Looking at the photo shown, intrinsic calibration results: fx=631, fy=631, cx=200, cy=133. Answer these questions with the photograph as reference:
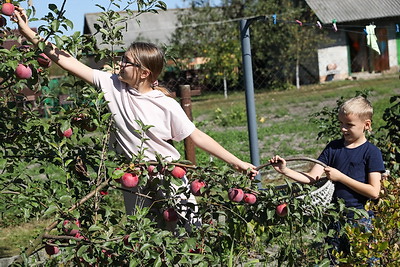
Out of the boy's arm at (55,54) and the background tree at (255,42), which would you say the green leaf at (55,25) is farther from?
the background tree at (255,42)

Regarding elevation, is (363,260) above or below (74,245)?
below

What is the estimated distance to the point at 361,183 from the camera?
125 inches

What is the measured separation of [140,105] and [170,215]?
0.53 metres

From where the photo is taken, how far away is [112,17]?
2984 mm

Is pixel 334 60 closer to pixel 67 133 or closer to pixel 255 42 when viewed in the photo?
pixel 255 42

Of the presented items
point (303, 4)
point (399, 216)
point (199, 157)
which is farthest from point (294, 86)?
point (399, 216)

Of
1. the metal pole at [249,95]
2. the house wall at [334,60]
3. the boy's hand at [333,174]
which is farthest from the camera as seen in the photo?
the house wall at [334,60]

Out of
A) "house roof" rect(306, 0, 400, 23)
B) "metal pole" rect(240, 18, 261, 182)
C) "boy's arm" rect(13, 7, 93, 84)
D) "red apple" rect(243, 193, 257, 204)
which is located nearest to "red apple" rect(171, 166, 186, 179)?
"red apple" rect(243, 193, 257, 204)

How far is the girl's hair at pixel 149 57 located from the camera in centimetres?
285

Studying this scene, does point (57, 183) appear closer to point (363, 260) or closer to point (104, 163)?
point (104, 163)

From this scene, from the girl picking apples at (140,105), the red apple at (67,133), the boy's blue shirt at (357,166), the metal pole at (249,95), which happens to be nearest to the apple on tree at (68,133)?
the red apple at (67,133)

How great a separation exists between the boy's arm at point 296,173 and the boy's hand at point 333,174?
0.13m

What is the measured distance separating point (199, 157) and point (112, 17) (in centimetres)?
553

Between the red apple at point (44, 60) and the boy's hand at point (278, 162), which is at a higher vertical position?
the red apple at point (44, 60)
